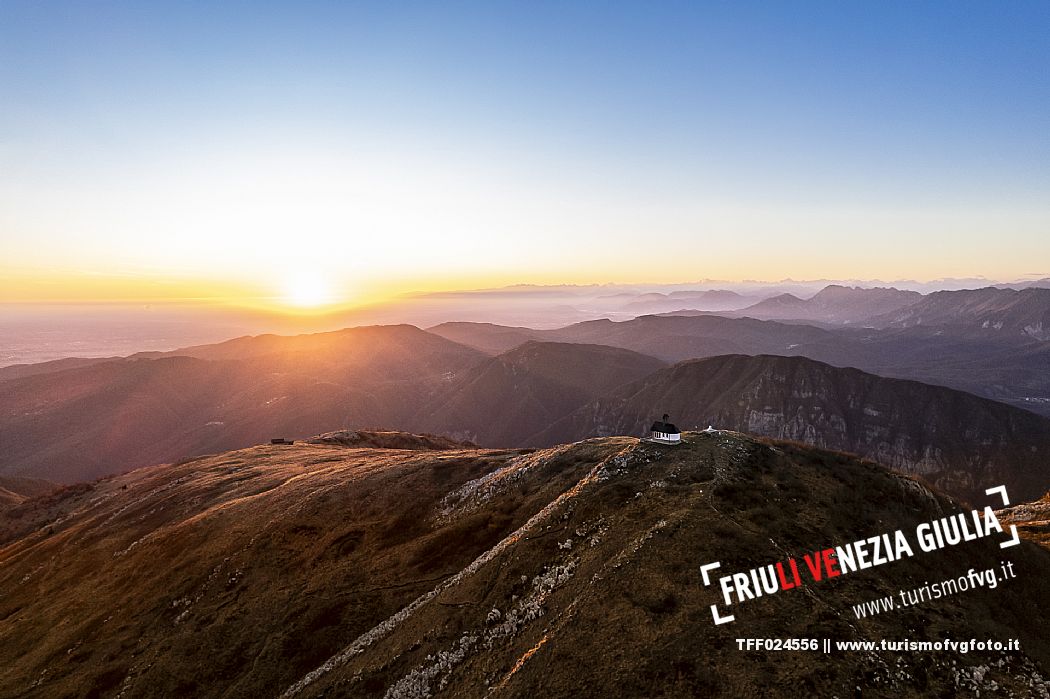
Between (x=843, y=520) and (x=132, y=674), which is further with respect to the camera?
(x=132, y=674)

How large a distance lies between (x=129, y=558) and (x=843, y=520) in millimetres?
75432

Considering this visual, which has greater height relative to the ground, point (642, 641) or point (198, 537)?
point (642, 641)

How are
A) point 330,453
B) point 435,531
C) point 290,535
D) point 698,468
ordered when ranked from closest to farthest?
point 698,468 < point 435,531 < point 290,535 < point 330,453

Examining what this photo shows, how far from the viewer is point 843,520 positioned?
31.4 m

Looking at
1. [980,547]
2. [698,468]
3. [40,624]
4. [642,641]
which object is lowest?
[40,624]

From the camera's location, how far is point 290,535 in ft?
149

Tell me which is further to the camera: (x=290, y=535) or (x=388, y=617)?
(x=290, y=535)

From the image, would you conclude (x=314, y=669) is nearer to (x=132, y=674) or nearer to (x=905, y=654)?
(x=132, y=674)

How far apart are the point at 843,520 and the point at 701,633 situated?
17935 mm

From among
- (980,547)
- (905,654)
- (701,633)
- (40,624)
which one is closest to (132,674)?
(40,624)

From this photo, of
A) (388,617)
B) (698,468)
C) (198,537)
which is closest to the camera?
(388,617)

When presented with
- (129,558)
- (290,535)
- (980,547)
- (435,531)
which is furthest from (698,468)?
(129,558)

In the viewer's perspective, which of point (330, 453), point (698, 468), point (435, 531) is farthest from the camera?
point (330, 453)

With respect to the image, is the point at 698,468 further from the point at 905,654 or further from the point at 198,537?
the point at 198,537
